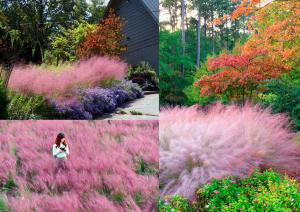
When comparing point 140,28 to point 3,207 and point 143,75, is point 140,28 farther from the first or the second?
point 3,207

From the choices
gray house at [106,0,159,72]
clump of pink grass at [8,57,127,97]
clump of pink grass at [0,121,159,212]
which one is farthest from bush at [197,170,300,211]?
clump of pink grass at [8,57,127,97]

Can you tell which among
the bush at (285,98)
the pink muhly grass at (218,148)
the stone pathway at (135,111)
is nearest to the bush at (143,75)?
the stone pathway at (135,111)

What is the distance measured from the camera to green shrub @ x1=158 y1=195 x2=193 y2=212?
3.54 m

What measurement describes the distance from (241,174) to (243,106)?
57.0 inches

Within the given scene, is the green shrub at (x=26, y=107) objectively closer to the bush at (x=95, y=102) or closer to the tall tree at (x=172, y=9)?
the bush at (x=95, y=102)

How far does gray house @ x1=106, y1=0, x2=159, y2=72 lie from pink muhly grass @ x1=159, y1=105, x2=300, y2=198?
781mm

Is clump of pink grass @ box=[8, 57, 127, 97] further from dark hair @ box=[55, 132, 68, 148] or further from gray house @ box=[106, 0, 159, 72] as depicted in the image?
dark hair @ box=[55, 132, 68, 148]

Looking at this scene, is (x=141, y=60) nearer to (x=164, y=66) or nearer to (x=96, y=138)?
(x=96, y=138)

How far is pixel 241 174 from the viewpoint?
12.7 feet

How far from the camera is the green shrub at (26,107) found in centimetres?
348

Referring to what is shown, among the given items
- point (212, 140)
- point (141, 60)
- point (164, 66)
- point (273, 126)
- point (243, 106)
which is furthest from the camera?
point (164, 66)

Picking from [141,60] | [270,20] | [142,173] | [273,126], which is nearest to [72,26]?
[141,60]

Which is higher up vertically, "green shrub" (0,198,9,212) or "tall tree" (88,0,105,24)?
"tall tree" (88,0,105,24)

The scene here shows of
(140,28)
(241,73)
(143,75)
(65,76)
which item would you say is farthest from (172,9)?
(65,76)
